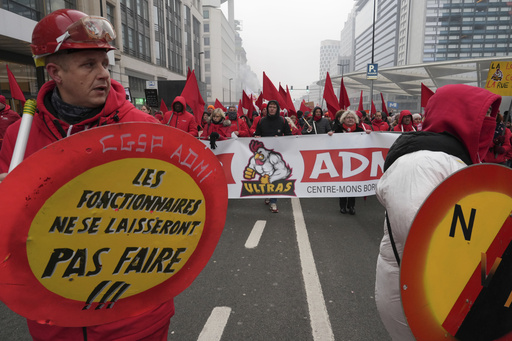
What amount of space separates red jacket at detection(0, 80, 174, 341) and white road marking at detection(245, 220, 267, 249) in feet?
10.5

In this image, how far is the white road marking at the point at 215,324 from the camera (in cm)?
252

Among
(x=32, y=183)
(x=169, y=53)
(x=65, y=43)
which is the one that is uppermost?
(x=169, y=53)

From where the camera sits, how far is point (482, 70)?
3616 centimetres

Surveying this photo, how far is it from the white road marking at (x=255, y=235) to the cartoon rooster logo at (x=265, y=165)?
92cm

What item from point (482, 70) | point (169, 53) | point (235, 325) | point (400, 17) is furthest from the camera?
point (400, 17)

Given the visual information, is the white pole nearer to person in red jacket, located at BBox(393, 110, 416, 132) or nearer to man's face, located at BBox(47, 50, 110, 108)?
man's face, located at BBox(47, 50, 110, 108)

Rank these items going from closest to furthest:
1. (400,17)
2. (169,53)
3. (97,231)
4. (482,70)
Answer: (97,231), (482,70), (169,53), (400,17)

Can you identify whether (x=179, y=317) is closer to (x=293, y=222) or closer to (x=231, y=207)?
(x=293, y=222)

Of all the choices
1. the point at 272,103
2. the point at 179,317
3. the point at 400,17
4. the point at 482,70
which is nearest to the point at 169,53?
the point at 482,70

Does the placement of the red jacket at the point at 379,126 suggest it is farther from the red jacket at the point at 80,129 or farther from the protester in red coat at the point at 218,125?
the red jacket at the point at 80,129

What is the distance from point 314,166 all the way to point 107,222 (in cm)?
519

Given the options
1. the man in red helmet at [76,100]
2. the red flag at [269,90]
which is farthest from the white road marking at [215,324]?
the red flag at [269,90]

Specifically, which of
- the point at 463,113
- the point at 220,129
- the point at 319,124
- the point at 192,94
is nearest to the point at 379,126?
the point at 319,124

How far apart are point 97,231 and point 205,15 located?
326 ft
